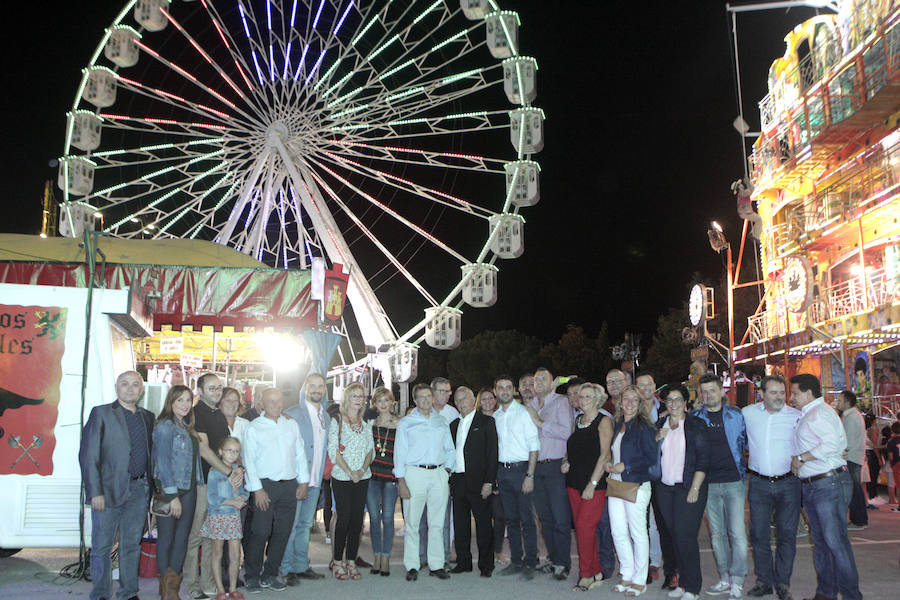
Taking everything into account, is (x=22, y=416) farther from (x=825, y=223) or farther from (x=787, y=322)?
(x=787, y=322)

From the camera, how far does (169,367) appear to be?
2419cm

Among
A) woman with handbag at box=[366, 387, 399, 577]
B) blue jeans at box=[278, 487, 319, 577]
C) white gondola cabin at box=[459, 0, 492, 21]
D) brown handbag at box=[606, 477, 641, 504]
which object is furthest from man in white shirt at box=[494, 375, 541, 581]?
white gondola cabin at box=[459, 0, 492, 21]

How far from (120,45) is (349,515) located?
16812mm

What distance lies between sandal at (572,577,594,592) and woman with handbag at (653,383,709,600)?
0.74 meters

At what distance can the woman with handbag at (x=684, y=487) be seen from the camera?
23.2ft

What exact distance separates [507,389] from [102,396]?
4.18 m

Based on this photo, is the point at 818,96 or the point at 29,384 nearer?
the point at 29,384

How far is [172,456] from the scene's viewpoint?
689cm

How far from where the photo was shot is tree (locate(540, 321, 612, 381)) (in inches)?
2457

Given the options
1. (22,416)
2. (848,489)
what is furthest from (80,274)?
(848,489)

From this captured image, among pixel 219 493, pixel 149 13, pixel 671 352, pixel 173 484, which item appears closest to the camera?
pixel 173 484

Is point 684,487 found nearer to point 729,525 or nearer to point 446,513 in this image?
point 729,525

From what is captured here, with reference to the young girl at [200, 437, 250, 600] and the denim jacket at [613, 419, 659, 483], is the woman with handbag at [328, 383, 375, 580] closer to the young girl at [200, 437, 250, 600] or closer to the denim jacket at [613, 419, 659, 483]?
the young girl at [200, 437, 250, 600]

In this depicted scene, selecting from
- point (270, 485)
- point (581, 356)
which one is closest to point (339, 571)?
point (270, 485)
